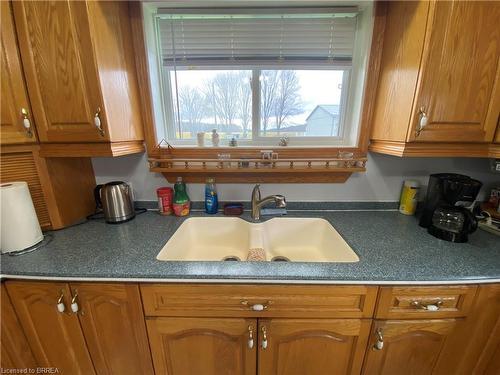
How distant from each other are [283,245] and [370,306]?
21.2 inches

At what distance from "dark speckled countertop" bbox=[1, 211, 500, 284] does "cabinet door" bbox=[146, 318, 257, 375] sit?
0.71ft

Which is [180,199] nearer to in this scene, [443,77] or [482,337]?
[443,77]

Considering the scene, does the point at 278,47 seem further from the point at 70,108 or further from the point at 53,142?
the point at 53,142

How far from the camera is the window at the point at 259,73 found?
112 centimetres

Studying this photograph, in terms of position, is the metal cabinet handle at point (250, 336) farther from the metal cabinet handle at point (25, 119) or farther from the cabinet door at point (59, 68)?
the metal cabinet handle at point (25, 119)

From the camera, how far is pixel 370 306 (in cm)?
78

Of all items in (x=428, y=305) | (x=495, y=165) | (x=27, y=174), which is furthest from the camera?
(x=495, y=165)

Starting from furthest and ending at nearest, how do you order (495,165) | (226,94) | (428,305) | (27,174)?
1. (226,94)
2. (495,165)
3. (27,174)
4. (428,305)

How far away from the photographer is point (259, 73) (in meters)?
1.20

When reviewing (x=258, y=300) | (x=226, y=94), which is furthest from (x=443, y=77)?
(x=258, y=300)

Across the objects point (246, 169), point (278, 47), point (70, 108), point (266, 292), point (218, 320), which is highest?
point (278, 47)

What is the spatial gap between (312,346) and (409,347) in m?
0.39

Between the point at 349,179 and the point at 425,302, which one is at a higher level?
the point at 349,179

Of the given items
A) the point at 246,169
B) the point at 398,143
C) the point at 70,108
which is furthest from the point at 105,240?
the point at 398,143
